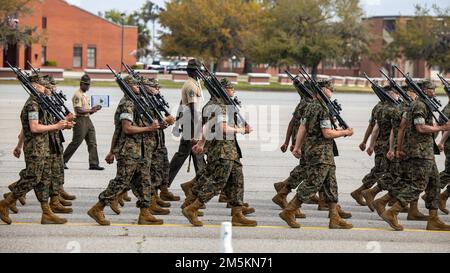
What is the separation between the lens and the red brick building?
8250cm

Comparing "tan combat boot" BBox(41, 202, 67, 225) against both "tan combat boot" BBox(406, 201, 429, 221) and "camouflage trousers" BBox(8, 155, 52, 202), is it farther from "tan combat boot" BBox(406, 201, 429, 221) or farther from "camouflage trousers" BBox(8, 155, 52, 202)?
"tan combat boot" BBox(406, 201, 429, 221)

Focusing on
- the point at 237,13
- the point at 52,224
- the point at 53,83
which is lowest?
the point at 52,224

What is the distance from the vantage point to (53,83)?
497 inches

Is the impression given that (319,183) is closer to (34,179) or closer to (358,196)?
(358,196)

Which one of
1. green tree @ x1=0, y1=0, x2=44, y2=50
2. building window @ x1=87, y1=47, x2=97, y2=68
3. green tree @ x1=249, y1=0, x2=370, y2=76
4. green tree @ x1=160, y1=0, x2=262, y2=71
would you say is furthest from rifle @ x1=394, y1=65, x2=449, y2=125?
building window @ x1=87, y1=47, x2=97, y2=68

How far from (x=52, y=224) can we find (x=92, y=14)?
250 feet

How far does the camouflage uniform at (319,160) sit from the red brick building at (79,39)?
2711 inches

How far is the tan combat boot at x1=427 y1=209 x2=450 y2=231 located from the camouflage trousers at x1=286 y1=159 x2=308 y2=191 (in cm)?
165

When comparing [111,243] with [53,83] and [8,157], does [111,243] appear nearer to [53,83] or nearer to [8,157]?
[53,83]

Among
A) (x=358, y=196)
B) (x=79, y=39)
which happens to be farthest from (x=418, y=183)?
(x=79, y=39)

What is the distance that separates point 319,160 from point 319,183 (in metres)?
0.28

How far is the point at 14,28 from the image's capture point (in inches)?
2376

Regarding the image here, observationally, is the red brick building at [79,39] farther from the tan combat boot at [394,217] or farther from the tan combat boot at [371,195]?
the tan combat boot at [394,217]
